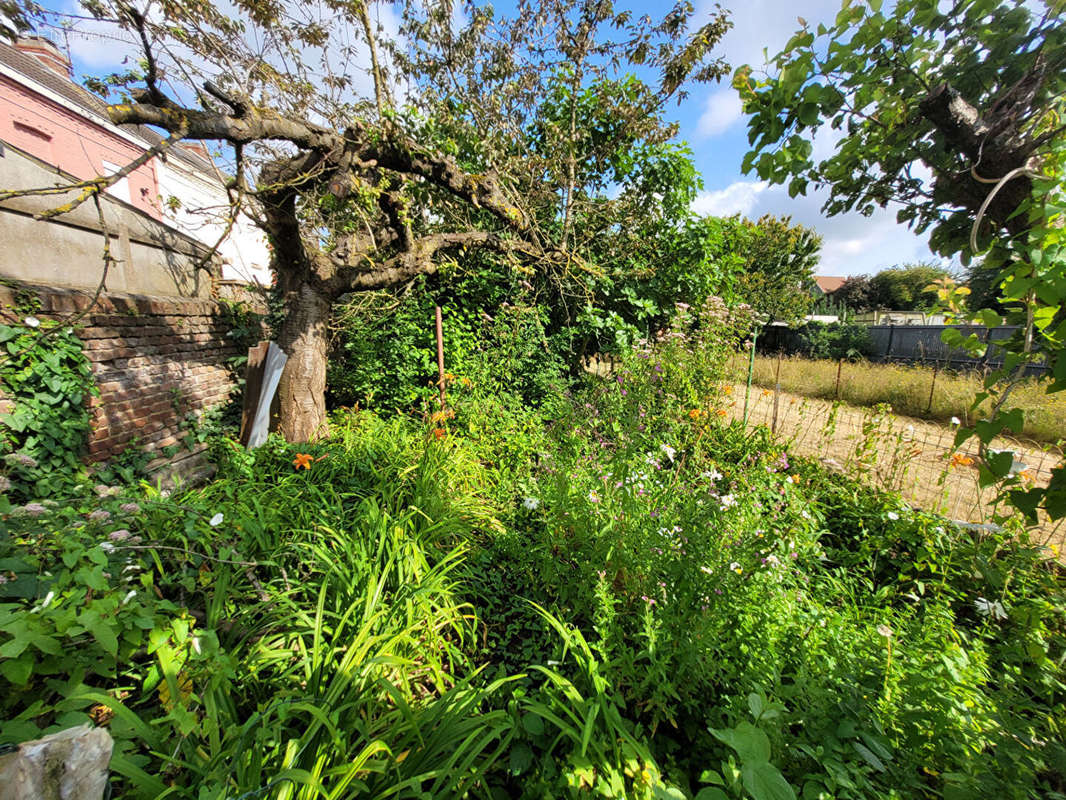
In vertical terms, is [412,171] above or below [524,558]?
above

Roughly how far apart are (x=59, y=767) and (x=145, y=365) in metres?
4.22

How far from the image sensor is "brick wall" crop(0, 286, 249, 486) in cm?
306

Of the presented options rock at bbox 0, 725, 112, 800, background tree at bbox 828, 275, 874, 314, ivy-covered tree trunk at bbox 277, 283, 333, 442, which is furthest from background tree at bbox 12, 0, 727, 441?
background tree at bbox 828, 275, 874, 314

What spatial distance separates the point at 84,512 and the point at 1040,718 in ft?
13.8

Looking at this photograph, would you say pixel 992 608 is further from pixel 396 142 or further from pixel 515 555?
pixel 396 142

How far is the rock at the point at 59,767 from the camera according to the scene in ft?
1.94

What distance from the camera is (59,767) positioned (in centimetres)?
64

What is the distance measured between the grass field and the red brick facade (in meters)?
6.17

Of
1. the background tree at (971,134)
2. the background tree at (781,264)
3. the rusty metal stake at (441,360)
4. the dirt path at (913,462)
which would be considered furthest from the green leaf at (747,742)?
the background tree at (781,264)

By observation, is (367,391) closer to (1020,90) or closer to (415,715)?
(415,715)

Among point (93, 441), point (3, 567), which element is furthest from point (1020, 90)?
point (93, 441)

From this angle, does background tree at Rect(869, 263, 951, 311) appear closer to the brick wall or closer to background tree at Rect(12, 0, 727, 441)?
background tree at Rect(12, 0, 727, 441)

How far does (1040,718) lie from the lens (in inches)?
57.8

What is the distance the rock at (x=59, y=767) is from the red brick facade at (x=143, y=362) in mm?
3578
